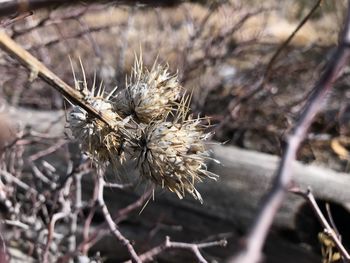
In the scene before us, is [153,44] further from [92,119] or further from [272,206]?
[272,206]

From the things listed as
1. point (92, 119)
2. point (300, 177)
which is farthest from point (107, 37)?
point (92, 119)

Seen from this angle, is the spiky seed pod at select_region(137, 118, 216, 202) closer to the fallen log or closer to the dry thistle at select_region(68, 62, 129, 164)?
the dry thistle at select_region(68, 62, 129, 164)

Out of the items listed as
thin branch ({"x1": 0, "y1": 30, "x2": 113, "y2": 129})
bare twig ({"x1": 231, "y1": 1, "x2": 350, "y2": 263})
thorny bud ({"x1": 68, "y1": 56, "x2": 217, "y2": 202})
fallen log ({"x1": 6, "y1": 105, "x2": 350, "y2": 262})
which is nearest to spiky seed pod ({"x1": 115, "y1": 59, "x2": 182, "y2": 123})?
thorny bud ({"x1": 68, "y1": 56, "x2": 217, "y2": 202})

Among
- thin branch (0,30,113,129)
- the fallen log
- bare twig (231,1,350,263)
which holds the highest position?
bare twig (231,1,350,263)

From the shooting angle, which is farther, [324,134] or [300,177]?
[324,134]

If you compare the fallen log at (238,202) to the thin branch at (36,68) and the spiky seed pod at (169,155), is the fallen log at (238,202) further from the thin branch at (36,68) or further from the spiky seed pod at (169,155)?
the thin branch at (36,68)

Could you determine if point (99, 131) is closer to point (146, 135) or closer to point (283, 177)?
point (146, 135)

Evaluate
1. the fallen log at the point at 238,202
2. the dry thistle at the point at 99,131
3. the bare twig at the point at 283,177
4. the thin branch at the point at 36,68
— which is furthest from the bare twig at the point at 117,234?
the bare twig at the point at 283,177

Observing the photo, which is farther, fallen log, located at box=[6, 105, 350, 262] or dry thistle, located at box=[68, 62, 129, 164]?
fallen log, located at box=[6, 105, 350, 262]
